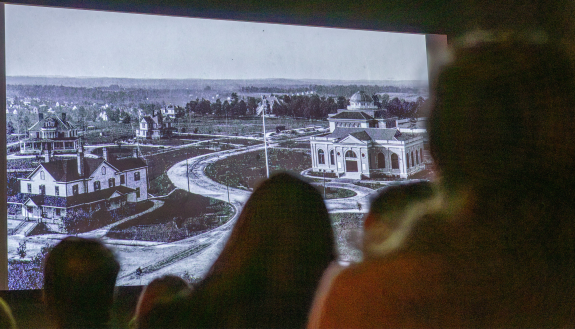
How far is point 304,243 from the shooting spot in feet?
4.17

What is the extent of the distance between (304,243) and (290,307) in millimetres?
203

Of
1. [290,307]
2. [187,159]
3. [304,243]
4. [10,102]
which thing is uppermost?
[10,102]

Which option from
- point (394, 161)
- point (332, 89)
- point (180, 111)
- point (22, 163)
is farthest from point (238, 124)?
point (22, 163)

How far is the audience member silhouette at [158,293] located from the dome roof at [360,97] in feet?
4.16

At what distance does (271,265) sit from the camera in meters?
1.22

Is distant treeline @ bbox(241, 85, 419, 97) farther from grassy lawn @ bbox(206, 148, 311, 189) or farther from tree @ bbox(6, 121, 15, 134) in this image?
tree @ bbox(6, 121, 15, 134)

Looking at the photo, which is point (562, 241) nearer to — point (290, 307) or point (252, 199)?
point (290, 307)

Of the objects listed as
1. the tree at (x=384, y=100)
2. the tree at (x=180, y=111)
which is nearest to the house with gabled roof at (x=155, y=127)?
the tree at (x=180, y=111)

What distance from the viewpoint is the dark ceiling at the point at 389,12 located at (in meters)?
1.91

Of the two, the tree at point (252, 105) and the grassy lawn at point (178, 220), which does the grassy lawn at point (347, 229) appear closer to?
the grassy lawn at point (178, 220)

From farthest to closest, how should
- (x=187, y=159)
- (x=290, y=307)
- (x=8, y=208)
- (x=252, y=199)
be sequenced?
(x=187, y=159), (x=8, y=208), (x=252, y=199), (x=290, y=307)

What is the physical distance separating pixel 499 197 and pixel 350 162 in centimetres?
178

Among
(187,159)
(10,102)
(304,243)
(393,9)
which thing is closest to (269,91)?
(187,159)

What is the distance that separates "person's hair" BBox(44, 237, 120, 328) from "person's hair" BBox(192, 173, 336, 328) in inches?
21.0
